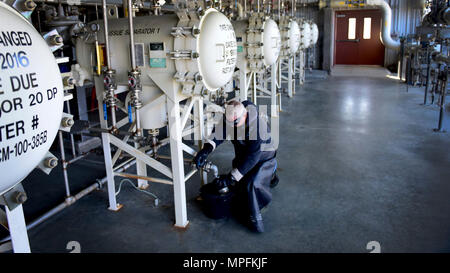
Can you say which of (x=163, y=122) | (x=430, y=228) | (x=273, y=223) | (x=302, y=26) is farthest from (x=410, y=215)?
(x=302, y=26)

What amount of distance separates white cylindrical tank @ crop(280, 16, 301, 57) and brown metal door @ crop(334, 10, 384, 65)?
858 cm

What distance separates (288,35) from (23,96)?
812cm

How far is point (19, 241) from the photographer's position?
2062 mm

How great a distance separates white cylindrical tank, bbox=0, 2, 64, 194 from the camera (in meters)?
1.51

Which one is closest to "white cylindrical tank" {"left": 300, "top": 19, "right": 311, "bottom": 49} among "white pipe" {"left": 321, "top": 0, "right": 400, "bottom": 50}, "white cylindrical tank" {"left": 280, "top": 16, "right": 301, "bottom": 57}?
"white cylindrical tank" {"left": 280, "top": 16, "right": 301, "bottom": 57}

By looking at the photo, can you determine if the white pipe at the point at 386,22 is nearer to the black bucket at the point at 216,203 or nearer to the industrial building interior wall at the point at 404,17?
the industrial building interior wall at the point at 404,17

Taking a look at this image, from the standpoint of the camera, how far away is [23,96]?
158cm

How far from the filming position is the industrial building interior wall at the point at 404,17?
15312 mm

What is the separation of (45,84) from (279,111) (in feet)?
23.6

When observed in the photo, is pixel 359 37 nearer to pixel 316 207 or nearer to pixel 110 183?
pixel 316 207

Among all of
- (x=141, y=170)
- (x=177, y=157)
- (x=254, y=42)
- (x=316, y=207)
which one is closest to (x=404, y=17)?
(x=254, y=42)

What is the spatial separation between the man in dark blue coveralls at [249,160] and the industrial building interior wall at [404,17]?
14.1 metres

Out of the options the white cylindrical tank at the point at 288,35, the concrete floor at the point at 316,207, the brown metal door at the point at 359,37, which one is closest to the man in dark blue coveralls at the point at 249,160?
the concrete floor at the point at 316,207
